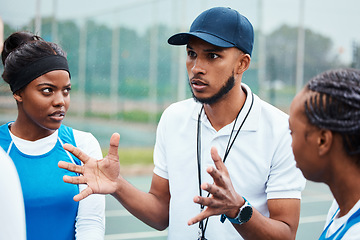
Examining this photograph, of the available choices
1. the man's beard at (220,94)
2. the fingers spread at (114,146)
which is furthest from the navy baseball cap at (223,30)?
the fingers spread at (114,146)

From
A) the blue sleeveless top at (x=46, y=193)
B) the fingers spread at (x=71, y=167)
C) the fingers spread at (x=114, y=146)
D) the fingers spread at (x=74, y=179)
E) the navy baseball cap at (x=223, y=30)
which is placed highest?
the navy baseball cap at (x=223, y=30)

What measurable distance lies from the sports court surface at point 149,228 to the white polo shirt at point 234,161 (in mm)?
4193

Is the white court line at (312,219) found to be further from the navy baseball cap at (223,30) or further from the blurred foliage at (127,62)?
the navy baseball cap at (223,30)

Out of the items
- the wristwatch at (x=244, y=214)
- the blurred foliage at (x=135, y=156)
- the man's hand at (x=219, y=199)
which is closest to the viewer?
the man's hand at (x=219, y=199)

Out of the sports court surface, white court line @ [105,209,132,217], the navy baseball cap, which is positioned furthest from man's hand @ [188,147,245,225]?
white court line @ [105,209,132,217]

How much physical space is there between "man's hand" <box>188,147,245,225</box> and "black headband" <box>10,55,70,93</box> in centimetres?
91

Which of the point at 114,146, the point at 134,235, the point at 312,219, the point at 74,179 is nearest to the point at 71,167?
the point at 74,179

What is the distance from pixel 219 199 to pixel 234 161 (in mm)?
460

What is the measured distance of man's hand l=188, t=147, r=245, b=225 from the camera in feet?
5.64

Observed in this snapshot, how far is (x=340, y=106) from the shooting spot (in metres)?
1.44

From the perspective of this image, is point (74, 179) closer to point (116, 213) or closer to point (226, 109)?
point (226, 109)

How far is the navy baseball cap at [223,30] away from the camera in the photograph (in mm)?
2215

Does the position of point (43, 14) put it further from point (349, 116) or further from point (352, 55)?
point (349, 116)

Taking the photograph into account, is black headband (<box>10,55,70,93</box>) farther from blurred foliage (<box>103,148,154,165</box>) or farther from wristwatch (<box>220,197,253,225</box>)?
blurred foliage (<box>103,148,154,165</box>)
